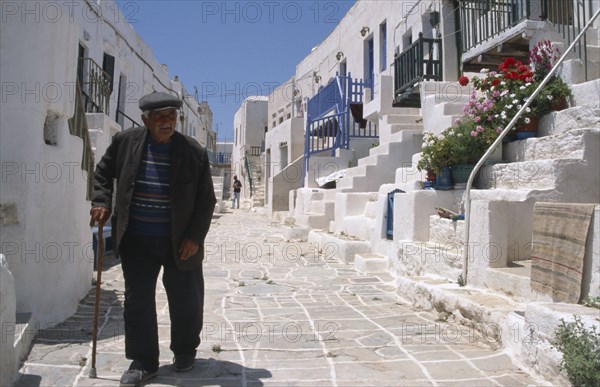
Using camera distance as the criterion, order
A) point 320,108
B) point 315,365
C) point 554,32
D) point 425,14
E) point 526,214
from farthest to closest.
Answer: point 320,108 → point 425,14 → point 554,32 → point 526,214 → point 315,365

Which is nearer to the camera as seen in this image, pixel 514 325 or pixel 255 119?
pixel 514 325

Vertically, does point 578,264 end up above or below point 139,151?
below

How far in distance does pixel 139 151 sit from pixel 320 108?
1242 cm

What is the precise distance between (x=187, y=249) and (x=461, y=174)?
14.3ft

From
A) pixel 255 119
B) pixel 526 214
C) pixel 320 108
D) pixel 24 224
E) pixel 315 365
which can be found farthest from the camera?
pixel 255 119

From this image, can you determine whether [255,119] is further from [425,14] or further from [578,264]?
[578,264]

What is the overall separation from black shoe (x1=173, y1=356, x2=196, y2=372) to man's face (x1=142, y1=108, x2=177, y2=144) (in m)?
1.38

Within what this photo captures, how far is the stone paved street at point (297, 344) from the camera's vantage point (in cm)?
308

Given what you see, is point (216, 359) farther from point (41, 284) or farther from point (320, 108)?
point (320, 108)

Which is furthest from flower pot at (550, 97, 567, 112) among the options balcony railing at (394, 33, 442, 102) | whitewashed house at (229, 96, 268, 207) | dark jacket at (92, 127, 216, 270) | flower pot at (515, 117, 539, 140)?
whitewashed house at (229, 96, 268, 207)

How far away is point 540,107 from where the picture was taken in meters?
6.14

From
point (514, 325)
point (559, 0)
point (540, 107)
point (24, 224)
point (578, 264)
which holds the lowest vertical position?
point (514, 325)

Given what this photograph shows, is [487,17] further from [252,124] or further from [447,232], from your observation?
[252,124]

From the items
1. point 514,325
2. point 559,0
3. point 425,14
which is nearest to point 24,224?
point 514,325
